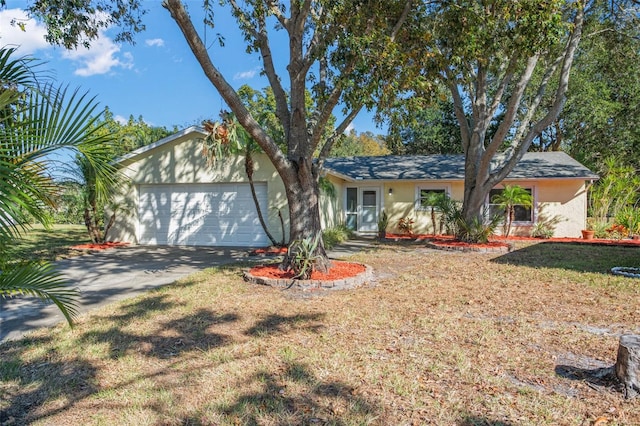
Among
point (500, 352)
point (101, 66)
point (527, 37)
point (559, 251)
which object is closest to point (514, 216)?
point (559, 251)

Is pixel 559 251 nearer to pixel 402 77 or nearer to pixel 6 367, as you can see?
pixel 402 77

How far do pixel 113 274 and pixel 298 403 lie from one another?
24.5 feet

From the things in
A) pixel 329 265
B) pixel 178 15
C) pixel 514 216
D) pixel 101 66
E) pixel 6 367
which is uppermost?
pixel 101 66

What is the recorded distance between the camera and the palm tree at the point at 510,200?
14906mm

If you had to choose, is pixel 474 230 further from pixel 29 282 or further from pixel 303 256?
pixel 29 282

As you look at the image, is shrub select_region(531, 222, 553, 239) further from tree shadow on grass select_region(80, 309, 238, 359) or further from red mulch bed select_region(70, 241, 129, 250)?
red mulch bed select_region(70, 241, 129, 250)

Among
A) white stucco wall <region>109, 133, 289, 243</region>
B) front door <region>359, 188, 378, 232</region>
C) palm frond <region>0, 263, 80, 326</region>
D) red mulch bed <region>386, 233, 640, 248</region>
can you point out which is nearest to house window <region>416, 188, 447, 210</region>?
red mulch bed <region>386, 233, 640, 248</region>

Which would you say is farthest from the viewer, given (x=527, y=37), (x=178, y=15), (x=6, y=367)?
(x=527, y=37)

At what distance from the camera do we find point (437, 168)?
18.4 meters

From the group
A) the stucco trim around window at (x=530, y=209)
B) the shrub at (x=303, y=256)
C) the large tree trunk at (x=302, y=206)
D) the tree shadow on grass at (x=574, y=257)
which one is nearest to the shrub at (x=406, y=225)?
the stucco trim around window at (x=530, y=209)

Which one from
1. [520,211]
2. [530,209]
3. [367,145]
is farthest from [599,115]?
[367,145]

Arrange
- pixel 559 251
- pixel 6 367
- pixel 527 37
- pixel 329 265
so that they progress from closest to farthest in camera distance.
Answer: pixel 6 367 < pixel 527 37 < pixel 329 265 < pixel 559 251

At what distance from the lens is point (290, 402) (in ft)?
10.8

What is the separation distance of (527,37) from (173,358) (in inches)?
310
